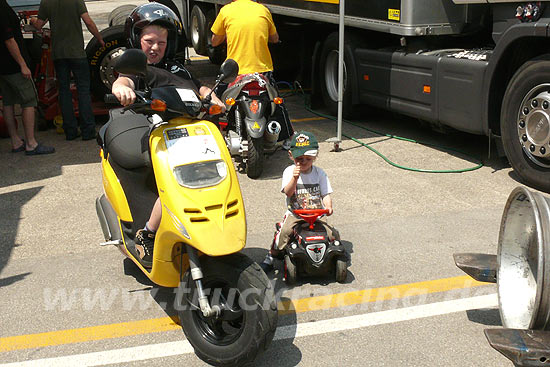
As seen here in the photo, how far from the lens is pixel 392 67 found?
27.2 feet

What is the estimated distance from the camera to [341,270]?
15.3 ft

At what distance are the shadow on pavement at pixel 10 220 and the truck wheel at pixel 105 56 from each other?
2.92 metres

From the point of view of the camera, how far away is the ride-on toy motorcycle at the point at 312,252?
4.61m

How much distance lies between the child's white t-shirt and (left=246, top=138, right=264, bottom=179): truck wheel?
2.29m

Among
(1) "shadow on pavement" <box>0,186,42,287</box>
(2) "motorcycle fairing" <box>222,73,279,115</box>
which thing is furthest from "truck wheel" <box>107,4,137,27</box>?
(1) "shadow on pavement" <box>0,186,42,287</box>

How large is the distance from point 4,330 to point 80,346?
570 mm

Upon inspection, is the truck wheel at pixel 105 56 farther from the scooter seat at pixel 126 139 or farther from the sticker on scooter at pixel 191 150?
the sticker on scooter at pixel 191 150

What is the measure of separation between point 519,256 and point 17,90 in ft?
20.4

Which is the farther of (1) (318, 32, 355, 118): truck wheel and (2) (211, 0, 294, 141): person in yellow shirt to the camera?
(1) (318, 32, 355, 118): truck wheel

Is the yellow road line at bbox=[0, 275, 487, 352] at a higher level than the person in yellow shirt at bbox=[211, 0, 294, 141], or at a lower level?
lower

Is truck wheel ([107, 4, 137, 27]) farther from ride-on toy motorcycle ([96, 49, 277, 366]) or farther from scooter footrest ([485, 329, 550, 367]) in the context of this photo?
scooter footrest ([485, 329, 550, 367])

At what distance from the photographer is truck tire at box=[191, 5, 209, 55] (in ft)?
45.4

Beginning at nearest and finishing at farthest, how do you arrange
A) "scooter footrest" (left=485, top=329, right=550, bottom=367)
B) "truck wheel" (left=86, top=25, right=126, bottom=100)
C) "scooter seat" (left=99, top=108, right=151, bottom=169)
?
"scooter footrest" (left=485, top=329, right=550, bottom=367) < "scooter seat" (left=99, top=108, right=151, bottom=169) < "truck wheel" (left=86, top=25, right=126, bottom=100)

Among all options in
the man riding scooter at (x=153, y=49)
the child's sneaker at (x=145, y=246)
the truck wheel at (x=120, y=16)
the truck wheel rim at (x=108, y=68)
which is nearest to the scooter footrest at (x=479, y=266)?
the man riding scooter at (x=153, y=49)
